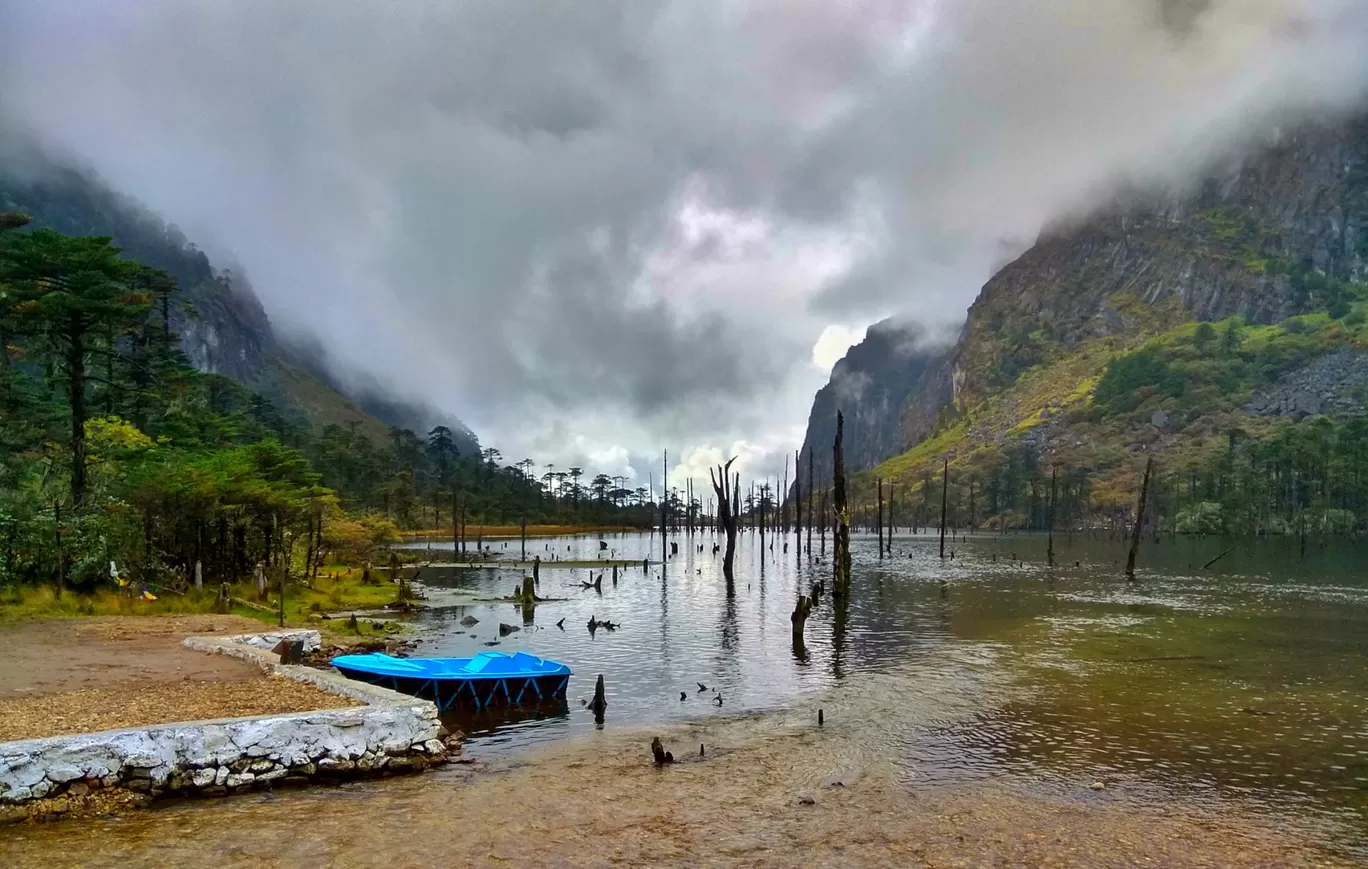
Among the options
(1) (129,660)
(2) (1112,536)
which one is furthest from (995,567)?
(1) (129,660)

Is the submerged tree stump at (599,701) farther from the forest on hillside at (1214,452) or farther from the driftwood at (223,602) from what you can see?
the forest on hillside at (1214,452)

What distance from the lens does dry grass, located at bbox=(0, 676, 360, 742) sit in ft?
42.9

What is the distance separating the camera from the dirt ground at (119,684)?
13.8 meters

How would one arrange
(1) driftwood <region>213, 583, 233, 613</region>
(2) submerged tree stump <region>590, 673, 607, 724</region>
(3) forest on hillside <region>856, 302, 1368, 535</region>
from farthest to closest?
(3) forest on hillside <region>856, 302, 1368, 535</region>
(1) driftwood <region>213, 583, 233, 613</region>
(2) submerged tree stump <region>590, 673, 607, 724</region>

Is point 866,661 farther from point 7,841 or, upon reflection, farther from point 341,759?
point 7,841

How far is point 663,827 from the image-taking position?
12.4 metres

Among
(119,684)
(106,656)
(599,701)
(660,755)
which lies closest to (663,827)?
(660,755)

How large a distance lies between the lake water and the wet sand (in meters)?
1.70

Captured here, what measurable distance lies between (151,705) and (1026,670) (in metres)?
24.0

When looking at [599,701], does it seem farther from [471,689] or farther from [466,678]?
[466,678]

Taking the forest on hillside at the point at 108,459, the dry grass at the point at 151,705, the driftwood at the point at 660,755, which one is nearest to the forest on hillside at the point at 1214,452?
the forest on hillside at the point at 108,459

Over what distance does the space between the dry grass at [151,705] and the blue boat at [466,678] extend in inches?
122

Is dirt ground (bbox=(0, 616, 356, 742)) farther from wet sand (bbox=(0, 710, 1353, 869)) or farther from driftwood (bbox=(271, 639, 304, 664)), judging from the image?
wet sand (bbox=(0, 710, 1353, 869))

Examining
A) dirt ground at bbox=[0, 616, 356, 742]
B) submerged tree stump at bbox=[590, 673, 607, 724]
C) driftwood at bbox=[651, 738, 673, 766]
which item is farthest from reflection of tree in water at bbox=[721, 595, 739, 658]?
dirt ground at bbox=[0, 616, 356, 742]
